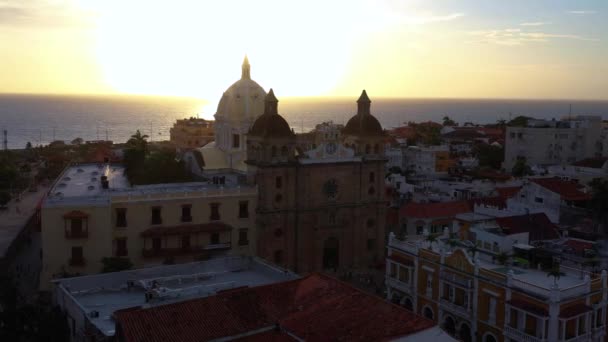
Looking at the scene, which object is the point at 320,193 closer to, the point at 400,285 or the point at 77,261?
the point at 400,285

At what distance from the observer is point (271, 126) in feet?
153

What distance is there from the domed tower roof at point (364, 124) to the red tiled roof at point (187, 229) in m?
13.1

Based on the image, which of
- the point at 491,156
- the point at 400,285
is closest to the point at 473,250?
the point at 400,285

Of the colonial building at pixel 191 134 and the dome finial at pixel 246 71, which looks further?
the colonial building at pixel 191 134

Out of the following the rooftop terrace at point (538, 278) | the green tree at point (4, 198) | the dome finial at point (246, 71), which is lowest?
the green tree at point (4, 198)

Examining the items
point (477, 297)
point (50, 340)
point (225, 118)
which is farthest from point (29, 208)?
point (477, 297)

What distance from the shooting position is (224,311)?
2498 cm

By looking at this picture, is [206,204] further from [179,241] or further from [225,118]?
[225,118]

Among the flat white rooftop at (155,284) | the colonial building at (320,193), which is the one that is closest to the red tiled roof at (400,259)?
the flat white rooftop at (155,284)

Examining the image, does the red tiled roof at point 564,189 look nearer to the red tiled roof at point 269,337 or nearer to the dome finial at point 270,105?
the dome finial at point 270,105

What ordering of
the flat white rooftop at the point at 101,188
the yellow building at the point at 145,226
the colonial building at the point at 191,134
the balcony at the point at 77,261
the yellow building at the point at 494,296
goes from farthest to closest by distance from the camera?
the colonial building at the point at 191,134, the flat white rooftop at the point at 101,188, the balcony at the point at 77,261, the yellow building at the point at 145,226, the yellow building at the point at 494,296

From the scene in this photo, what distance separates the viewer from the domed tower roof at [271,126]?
4659cm

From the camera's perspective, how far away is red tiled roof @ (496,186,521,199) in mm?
60938

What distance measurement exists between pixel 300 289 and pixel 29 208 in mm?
53475
